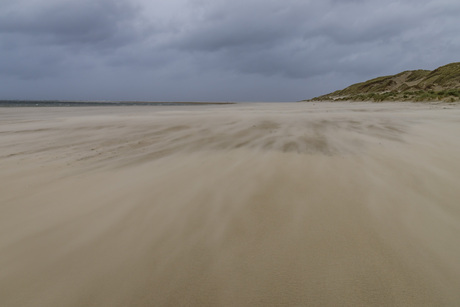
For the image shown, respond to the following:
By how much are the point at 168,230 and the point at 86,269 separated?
0.49 meters

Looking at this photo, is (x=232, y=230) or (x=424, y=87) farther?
(x=424, y=87)

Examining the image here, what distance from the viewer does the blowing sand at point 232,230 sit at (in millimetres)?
1106

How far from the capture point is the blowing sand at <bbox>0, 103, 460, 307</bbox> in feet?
3.63

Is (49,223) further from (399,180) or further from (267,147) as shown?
(399,180)

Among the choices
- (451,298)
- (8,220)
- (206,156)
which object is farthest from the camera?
(206,156)

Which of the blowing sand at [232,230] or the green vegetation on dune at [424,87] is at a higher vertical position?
the green vegetation on dune at [424,87]

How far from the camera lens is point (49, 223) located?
5.32 feet

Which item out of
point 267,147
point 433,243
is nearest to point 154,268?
point 433,243

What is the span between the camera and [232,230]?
5.07ft

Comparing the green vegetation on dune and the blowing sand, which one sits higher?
the green vegetation on dune

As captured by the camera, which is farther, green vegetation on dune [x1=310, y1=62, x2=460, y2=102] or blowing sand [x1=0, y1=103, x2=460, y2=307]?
green vegetation on dune [x1=310, y1=62, x2=460, y2=102]

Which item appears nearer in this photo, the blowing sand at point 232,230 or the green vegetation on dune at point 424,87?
the blowing sand at point 232,230

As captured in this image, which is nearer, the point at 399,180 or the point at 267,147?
the point at 399,180

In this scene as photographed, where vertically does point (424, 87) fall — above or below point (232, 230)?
Answer: above
